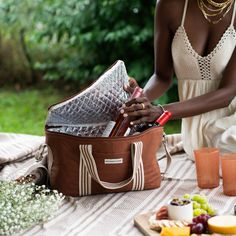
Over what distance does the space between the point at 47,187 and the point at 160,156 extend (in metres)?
0.56

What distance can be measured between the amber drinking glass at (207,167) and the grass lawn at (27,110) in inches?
80.1

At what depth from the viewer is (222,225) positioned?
1.85 m

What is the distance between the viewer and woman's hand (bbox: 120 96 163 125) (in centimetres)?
226

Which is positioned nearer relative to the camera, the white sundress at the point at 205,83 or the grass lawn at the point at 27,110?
the white sundress at the point at 205,83

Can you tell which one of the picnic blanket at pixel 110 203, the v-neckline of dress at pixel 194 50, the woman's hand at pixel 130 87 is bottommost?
the picnic blanket at pixel 110 203

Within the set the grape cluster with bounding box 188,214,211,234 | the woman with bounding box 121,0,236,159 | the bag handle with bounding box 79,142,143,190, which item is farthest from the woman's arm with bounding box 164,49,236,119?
the grape cluster with bounding box 188,214,211,234

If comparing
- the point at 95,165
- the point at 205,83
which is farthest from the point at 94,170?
the point at 205,83

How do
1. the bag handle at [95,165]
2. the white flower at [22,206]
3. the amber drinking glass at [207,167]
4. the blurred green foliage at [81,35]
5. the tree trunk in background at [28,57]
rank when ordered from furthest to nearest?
the tree trunk in background at [28,57], the blurred green foliage at [81,35], the amber drinking glass at [207,167], the bag handle at [95,165], the white flower at [22,206]

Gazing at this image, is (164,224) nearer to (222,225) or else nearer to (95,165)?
(222,225)

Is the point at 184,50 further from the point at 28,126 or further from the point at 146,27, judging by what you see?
the point at 28,126

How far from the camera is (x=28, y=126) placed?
4.68 meters

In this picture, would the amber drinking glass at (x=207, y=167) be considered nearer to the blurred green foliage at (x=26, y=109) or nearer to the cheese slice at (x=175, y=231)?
the cheese slice at (x=175, y=231)

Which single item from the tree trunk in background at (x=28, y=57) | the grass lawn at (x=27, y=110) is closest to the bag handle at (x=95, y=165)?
the grass lawn at (x=27, y=110)

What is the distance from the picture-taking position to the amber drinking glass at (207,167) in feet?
7.55
